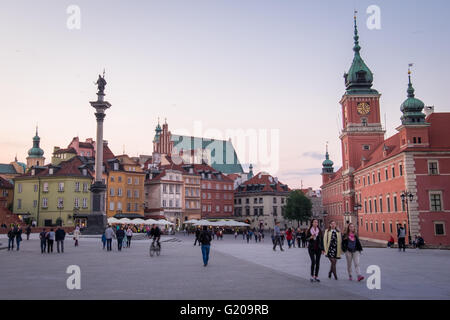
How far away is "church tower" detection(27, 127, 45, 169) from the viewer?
420 ft

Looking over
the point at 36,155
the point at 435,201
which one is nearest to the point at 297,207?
the point at 435,201

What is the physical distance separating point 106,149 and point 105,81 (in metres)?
37.7

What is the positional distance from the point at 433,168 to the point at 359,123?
29445mm

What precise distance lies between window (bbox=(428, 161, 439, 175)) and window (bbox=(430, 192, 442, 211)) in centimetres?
224

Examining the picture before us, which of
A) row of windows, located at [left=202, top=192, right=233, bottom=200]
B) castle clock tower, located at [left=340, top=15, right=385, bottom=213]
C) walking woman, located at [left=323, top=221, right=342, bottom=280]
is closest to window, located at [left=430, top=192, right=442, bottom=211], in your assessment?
castle clock tower, located at [left=340, top=15, right=385, bottom=213]

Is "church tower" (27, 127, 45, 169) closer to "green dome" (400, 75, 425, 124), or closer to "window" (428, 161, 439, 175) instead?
"green dome" (400, 75, 425, 124)

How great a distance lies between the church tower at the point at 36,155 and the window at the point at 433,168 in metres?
112

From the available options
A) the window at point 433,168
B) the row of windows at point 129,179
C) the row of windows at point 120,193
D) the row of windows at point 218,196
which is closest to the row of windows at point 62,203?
the row of windows at point 120,193

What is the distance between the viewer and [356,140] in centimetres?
7288

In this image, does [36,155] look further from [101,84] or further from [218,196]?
[101,84]

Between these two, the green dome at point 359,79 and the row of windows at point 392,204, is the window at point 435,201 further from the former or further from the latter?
the green dome at point 359,79

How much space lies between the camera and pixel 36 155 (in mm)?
130125

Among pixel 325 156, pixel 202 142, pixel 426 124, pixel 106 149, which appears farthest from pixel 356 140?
pixel 202 142
